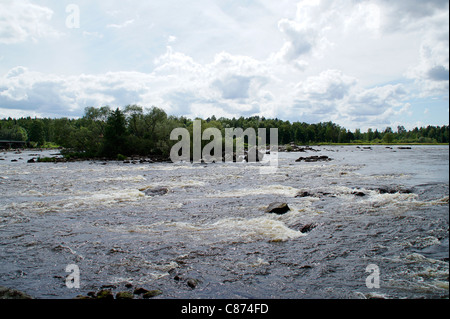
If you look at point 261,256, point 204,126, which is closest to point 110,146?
point 204,126

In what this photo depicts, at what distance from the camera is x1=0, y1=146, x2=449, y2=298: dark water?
7523mm

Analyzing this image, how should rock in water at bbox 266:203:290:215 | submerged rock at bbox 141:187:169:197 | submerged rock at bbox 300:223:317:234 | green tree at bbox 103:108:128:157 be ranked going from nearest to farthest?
1. submerged rock at bbox 300:223:317:234
2. rock in water at bbox 266:203:290:215
3. submerged rock at bbox 141:187:169:197
4. green tree at bbox 103:108:128:157

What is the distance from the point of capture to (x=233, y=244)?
10445 millimetres

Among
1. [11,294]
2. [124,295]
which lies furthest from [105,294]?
[11,294]

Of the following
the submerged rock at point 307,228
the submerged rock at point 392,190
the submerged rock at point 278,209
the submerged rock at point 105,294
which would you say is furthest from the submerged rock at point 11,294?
the submerged rock at point 392,190

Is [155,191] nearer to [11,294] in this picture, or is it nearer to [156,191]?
[156,191]

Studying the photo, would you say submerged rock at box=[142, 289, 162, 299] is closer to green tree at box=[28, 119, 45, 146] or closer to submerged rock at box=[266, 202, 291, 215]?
submerged rock at box=[266, 202, 291, 215]

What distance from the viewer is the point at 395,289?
710 centimetres

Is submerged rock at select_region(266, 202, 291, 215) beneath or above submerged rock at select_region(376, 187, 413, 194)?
beneath

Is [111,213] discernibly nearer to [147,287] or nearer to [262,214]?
[262,214]

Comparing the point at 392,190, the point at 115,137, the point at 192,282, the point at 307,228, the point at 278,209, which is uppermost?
the point at 115,137

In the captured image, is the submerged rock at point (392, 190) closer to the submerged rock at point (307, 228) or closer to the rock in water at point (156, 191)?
the submerged rock at point (307, 228)

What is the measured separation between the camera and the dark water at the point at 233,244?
7.52 metres

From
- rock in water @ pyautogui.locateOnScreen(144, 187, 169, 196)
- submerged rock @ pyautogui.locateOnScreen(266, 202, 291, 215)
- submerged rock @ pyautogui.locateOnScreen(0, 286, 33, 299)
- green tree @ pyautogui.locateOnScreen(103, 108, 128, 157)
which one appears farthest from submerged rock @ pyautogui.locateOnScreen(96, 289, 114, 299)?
green tree @ pyautogui.locateOnScreen(103, 108, 128, 157)
